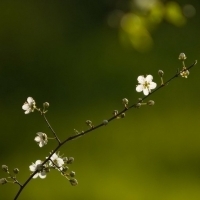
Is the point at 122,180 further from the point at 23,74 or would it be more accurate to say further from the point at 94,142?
the point at 23,74

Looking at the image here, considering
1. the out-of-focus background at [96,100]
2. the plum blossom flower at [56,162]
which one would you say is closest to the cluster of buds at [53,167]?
the plum blossom flower at [56,162]

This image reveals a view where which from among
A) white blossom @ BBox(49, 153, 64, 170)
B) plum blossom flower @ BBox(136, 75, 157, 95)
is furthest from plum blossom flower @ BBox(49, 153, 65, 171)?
plum blossom flower @ BBox(136, 75, 157, 95)

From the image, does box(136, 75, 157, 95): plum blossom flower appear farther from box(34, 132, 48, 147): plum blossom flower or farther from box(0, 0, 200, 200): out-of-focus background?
box(0, 0, 200, 200): out-of-focus background

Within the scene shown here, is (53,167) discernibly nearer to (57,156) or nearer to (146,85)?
(57,156)

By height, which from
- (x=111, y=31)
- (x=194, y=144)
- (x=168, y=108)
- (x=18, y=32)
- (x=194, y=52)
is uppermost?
(x=18, y=32)

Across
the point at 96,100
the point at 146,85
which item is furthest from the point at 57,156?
the point at 96,100

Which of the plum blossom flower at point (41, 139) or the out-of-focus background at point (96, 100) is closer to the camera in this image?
the plum blossom flower at point (41, 139)

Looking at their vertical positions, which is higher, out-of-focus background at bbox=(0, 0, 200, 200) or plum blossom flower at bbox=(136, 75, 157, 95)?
out-of-focus background at bbox=(0, 0, 200, 200)

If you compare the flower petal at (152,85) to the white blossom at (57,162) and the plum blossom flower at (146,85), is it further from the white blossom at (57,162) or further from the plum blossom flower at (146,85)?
the white blossom at (57,162)

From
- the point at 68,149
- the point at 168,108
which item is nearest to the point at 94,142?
the point at 68,149
